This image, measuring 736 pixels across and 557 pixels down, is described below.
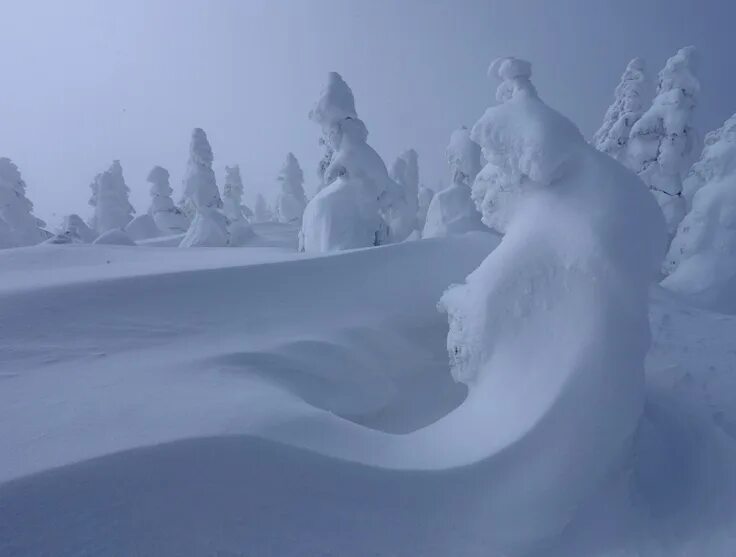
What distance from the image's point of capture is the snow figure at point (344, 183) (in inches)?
551

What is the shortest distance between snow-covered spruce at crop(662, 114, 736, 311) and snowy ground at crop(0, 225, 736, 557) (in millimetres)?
6879

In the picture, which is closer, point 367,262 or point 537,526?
point 537,526

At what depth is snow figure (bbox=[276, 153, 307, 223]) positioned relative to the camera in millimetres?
37188

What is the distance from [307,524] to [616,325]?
3.56m

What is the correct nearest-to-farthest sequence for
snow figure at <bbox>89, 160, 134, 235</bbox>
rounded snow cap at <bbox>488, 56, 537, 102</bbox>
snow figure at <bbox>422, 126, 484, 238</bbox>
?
rounded snow cap at <bbox>488, 56, 537, 102</bbox>, snow figure at <bbox>422, 126, 484, 238</bbox>, snow figure at <bbox>89, 160, 134, 235</bbox>

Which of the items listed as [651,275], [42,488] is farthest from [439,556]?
[651,275]

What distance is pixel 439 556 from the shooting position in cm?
345

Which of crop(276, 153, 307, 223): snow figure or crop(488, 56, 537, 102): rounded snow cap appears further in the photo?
crop(276, 153, 307, 223): snow figure

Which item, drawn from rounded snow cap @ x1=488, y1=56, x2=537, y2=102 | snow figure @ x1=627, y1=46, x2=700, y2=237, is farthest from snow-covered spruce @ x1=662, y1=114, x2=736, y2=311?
rounded snow cap @ x1=488, y1=56, x2=537, y2=102

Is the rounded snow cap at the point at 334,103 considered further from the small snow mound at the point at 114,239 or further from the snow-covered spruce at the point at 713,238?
the snow-covered spruce at the point at 713,238

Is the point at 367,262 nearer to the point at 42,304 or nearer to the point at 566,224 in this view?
the point at 566,224

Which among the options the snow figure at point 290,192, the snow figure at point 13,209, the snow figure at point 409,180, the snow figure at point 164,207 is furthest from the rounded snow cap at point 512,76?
the snow figure at point 290,192

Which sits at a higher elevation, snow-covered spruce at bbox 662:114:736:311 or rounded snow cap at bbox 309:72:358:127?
rounded snow cap at bbox 309:72:358:127

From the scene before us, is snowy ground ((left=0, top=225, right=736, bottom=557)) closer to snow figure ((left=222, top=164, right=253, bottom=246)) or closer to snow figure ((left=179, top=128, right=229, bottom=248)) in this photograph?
snow figure ((left=179, top=128, right=229, bottom=248))
